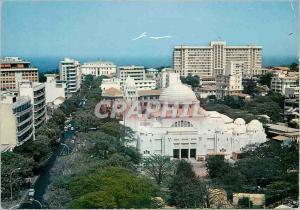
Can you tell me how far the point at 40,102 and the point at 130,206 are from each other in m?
4.05

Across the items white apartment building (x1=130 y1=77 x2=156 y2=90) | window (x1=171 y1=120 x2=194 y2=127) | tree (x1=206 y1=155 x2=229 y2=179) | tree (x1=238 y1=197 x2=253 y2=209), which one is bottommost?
tree (x1=238 y1=197 x2=253 y2=209)

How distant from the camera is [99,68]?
12750mm

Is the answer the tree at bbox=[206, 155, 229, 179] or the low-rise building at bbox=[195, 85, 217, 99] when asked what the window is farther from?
the low-rise building at bbox=[195, 85, 217, 99]

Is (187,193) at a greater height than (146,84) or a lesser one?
lesser

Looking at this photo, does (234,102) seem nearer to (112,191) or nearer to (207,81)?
(207,81)

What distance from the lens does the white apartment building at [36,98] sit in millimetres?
6836

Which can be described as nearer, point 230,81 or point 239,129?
point 239,129

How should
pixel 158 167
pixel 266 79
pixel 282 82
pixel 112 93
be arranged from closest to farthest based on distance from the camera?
pixel 158 167 < pixel 112 93 < pixel 282 82 < pixel 266 79

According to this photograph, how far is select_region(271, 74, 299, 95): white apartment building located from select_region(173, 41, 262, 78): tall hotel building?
0.87 meters

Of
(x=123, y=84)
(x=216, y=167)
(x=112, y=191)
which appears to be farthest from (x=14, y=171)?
(x=123, y=84)

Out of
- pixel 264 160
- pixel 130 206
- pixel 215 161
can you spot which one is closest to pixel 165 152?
pixel 215 161

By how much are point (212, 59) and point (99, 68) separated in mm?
2996

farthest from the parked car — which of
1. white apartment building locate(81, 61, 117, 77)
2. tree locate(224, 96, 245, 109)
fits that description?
white apartment building locate(81, 61, 117, 77)

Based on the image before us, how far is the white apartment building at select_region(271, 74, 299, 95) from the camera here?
9477mm
